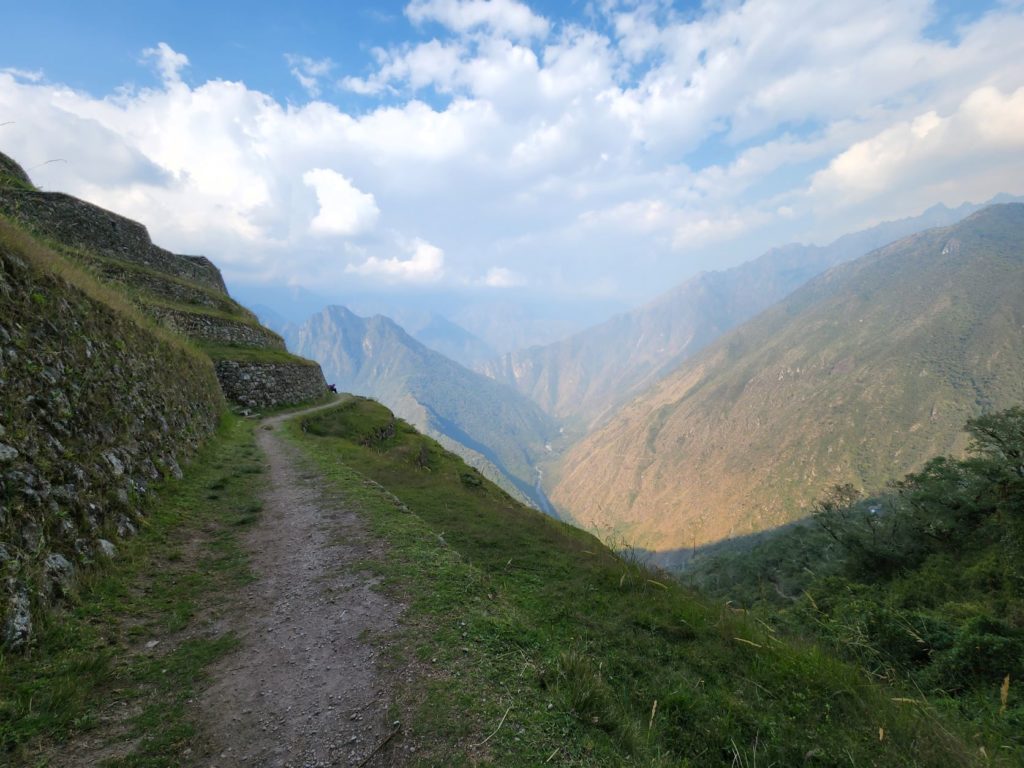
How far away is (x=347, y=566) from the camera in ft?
29.3

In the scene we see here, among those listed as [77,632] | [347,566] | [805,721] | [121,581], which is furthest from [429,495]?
[805,721]

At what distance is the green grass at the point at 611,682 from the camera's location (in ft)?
16.3

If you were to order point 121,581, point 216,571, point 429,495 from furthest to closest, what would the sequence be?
point 429,495 < point 216,571 < point 121,581

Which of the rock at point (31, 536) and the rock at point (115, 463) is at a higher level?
the rock at point (115, 463)

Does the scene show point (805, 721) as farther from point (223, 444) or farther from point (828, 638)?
point (223, 444)

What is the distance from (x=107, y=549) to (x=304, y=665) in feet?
15.2

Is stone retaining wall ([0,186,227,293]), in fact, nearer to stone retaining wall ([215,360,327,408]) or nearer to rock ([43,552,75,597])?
stone retaining wall ([215,360,327,408])

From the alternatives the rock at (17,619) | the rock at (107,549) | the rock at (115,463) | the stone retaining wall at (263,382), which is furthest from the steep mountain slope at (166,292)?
the rock at (17,619)

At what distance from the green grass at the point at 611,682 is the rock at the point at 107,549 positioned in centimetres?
435

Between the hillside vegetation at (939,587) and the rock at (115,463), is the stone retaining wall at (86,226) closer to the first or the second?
the rock at (115,463)

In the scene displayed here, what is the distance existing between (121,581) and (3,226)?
385 inches

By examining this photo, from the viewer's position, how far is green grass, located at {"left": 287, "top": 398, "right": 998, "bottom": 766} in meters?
4.96

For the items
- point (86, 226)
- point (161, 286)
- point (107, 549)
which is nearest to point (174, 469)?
point (107, 549)

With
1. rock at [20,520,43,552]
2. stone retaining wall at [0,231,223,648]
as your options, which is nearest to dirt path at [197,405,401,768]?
stone retaining wall at [0,231,223,648]
